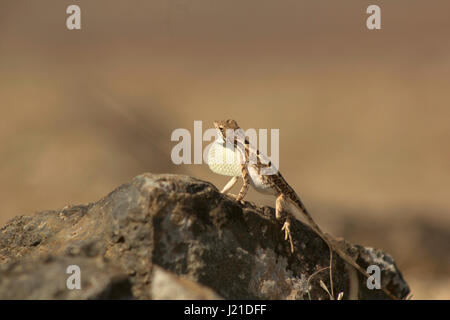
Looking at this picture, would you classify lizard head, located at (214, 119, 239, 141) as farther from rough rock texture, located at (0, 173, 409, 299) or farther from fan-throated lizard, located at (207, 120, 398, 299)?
rough rock texture, located at (0, 173, 409, 299)

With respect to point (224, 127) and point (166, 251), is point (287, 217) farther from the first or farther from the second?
point (166, 251)

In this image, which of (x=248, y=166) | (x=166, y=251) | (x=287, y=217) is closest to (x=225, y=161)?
(x=248, y=166)

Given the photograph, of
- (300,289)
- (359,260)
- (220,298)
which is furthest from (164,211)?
(359,260)

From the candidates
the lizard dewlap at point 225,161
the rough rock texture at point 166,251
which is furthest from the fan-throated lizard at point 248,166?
the rough rock texture at point 166,251

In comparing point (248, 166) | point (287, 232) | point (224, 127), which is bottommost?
point (287, 232)

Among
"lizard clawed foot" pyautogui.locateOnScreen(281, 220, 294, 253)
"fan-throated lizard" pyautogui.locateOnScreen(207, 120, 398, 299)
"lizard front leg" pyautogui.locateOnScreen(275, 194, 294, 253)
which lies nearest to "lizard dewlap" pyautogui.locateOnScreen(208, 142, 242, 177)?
"fan-throated lizard" pyautogui.locateOnScreen(207, 120, 398, 299)
